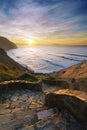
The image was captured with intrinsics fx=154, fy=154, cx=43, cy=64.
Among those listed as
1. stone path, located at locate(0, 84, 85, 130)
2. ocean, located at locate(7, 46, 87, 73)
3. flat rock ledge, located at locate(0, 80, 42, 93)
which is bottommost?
ocean, located at locate(7, 46, 87, 73)

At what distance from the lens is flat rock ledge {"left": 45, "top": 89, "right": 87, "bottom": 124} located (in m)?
4.26

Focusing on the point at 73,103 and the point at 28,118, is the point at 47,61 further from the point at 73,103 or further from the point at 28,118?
the point at 73,103

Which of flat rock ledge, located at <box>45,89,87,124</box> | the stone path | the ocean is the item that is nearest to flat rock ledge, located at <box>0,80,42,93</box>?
the stone path

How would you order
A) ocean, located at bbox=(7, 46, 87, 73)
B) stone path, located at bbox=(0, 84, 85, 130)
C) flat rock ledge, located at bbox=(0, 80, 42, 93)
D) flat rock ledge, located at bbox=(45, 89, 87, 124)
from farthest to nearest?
ocean, located at bbox=(7, 46, 87, 73), flat rock ledge, located at bbox=(0, 80, 42, 93), stone path, located at bbox=(0, 84, 85, 130), flat rock ledge, located at bbox=(45, 89, 87, 124)

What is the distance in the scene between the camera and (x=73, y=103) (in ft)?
15.0

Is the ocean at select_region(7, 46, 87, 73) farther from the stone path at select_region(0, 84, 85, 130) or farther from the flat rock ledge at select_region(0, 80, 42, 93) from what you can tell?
the stone path at select_region(0, 84, 85, 130)

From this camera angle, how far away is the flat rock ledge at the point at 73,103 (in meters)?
4.26

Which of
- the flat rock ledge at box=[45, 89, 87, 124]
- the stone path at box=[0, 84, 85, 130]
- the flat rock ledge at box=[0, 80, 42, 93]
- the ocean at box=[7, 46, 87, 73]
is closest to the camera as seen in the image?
the flat rock ledge at box=[45, 89, 87, 124]

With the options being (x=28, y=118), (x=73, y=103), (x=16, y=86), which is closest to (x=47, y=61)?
(x=16, y=86)

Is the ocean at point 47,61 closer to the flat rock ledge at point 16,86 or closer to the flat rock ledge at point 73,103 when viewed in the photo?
the flat rock ledge at point 16,86

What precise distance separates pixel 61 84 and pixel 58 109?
7.45 meters

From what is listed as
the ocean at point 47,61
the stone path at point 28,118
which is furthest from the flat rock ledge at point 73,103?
the ocean at point 47,61

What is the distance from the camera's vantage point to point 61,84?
503 inches

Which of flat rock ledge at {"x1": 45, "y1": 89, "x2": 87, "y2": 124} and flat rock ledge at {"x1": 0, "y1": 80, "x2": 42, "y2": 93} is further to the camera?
flat rock ledge at {"x1": 0, "y1": 80, "x2": 42, "y2": 93}
